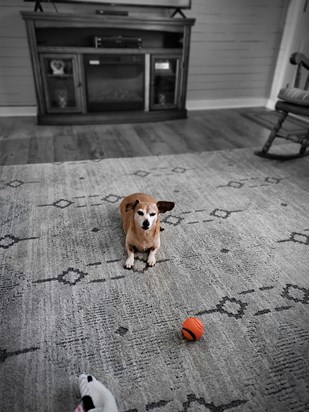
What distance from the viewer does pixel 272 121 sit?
3568 mm

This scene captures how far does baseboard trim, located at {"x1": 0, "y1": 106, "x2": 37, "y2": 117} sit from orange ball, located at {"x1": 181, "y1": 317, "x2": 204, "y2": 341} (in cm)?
321

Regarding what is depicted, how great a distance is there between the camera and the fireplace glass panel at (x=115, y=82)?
3.20m

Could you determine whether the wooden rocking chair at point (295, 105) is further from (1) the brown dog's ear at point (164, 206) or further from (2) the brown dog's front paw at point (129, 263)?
(2) the brown dog's front paw at point (129, 263)

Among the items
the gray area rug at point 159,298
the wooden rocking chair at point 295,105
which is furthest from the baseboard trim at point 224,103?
the gray area rug at point 159,298

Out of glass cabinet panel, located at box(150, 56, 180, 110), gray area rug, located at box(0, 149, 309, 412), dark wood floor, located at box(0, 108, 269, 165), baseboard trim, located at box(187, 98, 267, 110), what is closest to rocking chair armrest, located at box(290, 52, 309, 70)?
dark wood floor, located at box(0, 108, 269, 165)

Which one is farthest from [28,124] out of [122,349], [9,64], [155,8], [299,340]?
Answer: [299,340]

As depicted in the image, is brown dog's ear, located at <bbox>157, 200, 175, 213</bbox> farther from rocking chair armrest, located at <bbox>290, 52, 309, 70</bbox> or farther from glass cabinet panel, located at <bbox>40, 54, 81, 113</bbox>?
glass cabinet panel, located at <bbox>40, 54, 81, 113</bbox>

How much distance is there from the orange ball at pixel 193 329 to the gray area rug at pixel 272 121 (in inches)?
107

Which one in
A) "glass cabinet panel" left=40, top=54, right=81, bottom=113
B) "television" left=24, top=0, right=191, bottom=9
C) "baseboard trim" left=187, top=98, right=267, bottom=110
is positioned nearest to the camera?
"glass cabinet panel" left=40, top=54, right=81, bottom=113

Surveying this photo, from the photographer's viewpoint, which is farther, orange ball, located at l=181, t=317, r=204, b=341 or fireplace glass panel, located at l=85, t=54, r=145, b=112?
fireplace glass panel, located at l=85, t=54, r=145, b=112

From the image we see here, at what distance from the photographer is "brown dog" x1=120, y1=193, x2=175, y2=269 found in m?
1.31

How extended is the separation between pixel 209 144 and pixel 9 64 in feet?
7.40

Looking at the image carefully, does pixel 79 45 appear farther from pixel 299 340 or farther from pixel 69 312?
pixel 299 340

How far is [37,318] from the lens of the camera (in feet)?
3.75
